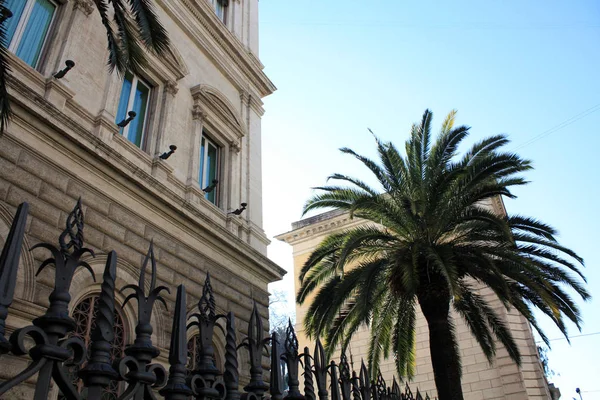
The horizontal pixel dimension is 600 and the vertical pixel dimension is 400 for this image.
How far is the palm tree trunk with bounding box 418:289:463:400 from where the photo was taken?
9.66m

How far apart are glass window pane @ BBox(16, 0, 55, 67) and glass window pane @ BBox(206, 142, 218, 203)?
4.27 meters

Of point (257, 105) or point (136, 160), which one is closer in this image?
point (136, 160)

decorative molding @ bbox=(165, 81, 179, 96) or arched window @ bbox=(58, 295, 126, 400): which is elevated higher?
decorative molding @ bbox=(165, 81, 179, 96)

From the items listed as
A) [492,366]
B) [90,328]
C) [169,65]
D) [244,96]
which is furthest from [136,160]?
[492,366]

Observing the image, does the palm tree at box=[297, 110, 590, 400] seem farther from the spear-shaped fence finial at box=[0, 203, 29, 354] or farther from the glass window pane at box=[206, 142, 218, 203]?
the spear-shaped fence finial at box=[0, 203, 29, 354]

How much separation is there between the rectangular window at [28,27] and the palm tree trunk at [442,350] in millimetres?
8328

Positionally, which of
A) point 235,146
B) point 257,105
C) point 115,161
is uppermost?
point 257,105

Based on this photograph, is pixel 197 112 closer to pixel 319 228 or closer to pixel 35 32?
pixel 35 32

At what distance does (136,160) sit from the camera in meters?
8.58

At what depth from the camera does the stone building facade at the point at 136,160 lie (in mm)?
6367

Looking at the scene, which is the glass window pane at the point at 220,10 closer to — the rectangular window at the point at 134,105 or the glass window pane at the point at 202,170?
the glass window pane at the point at 202,170

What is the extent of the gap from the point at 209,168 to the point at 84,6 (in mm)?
4227

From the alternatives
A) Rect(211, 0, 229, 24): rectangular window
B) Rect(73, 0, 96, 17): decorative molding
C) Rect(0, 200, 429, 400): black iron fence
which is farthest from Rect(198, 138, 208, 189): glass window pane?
Rect(0, 200, 429, 400): black iron fence

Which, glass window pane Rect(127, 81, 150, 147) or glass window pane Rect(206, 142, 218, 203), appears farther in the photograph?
glass window pane Rect(206, 142, 218, 203)
